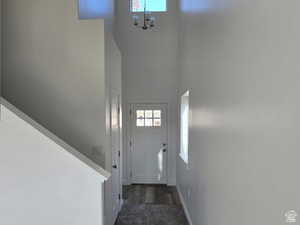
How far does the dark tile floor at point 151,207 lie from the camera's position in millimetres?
3672

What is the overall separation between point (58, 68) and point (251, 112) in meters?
2.24

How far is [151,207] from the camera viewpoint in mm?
4203

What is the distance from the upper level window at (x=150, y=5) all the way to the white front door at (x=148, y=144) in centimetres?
232

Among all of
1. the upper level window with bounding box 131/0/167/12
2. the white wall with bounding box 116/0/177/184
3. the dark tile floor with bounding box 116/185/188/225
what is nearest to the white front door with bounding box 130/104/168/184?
the white wall with bounding box 116/0/177/184

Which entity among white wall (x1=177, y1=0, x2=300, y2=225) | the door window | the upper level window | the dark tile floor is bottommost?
the dark tile floor

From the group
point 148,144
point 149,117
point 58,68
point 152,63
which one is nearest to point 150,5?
point 152,63

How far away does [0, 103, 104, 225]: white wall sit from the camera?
5.57 ft

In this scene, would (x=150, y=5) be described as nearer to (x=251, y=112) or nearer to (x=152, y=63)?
(x=152, y=63)

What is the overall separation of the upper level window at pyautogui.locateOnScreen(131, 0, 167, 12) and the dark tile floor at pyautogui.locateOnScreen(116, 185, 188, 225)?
166 inches

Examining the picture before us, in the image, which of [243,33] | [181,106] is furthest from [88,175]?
[181,106]

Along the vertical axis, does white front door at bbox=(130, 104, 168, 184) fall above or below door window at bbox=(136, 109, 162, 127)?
below

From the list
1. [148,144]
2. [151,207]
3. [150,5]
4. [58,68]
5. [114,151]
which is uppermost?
[150,5]

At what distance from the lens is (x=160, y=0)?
5562 millimetres

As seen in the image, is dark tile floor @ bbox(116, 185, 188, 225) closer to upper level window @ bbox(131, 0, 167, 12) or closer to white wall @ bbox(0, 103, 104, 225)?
white wall @ bbox(0, 103, 104, 225)
